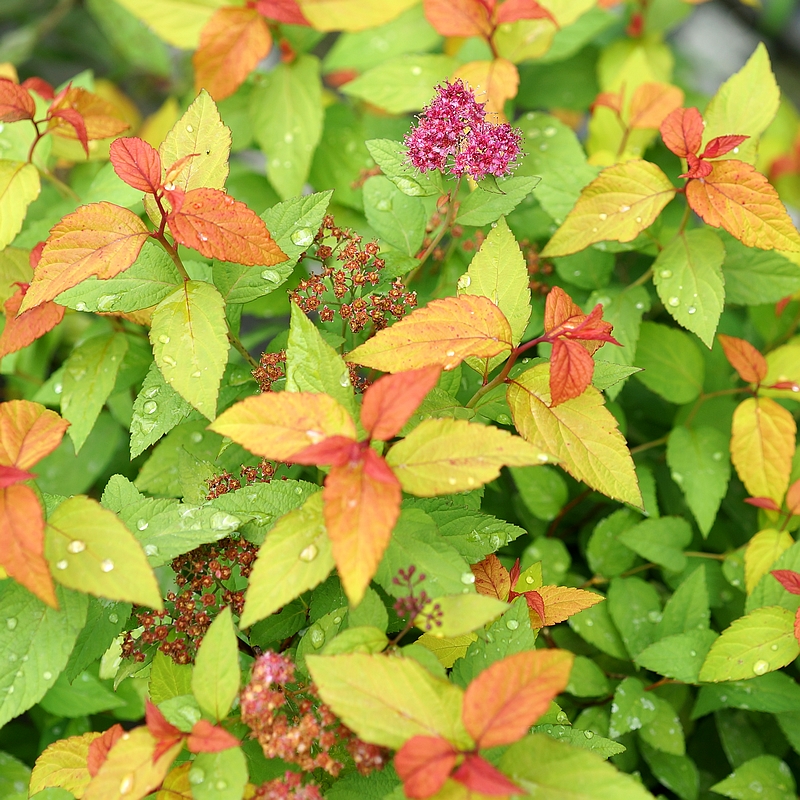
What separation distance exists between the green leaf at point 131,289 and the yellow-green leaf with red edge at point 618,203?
1.95 feet

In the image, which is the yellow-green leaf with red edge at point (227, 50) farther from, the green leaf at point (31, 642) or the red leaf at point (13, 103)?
the green leaf at point (31, 642)

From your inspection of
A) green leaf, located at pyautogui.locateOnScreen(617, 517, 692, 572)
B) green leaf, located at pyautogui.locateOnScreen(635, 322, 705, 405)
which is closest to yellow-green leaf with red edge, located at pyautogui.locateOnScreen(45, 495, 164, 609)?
green leaf, located at pyautogui.locateOnScreen(617, 517, 692, 572)

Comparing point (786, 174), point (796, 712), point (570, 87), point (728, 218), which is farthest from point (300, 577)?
point (786, 174)

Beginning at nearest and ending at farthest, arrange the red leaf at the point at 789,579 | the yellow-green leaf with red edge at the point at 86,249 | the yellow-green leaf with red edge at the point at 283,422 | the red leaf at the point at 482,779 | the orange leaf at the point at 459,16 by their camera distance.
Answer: the red leaf at the point at 482,779, the yellow-green leaf with red edge at the point at 283,422, the yellow-green leaf with red edge at the point at 86,249, the red leaf at the point at 789,579, the orange leaf at the point at 459,16

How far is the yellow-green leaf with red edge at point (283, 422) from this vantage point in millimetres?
777

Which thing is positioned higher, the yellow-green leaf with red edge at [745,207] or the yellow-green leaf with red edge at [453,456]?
the yellow-green leaf with red edge at [745,207]

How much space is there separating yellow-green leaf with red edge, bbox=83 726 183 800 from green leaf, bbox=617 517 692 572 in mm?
867

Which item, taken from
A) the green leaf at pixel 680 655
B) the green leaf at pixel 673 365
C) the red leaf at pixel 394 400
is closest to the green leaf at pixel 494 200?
the red leaf at pixel 394 400

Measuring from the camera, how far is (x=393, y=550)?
0.86m

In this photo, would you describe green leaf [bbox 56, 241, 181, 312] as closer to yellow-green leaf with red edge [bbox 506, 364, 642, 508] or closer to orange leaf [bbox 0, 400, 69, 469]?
orange leaf [bbox 0, 400, 69, 469]

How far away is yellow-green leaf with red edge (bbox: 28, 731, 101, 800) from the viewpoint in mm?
875

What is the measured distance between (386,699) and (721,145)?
0.90 metres

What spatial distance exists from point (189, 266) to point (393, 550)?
1.97 ft

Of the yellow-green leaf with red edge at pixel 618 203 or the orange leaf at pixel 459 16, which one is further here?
the orange leaf at pixel 459 16
